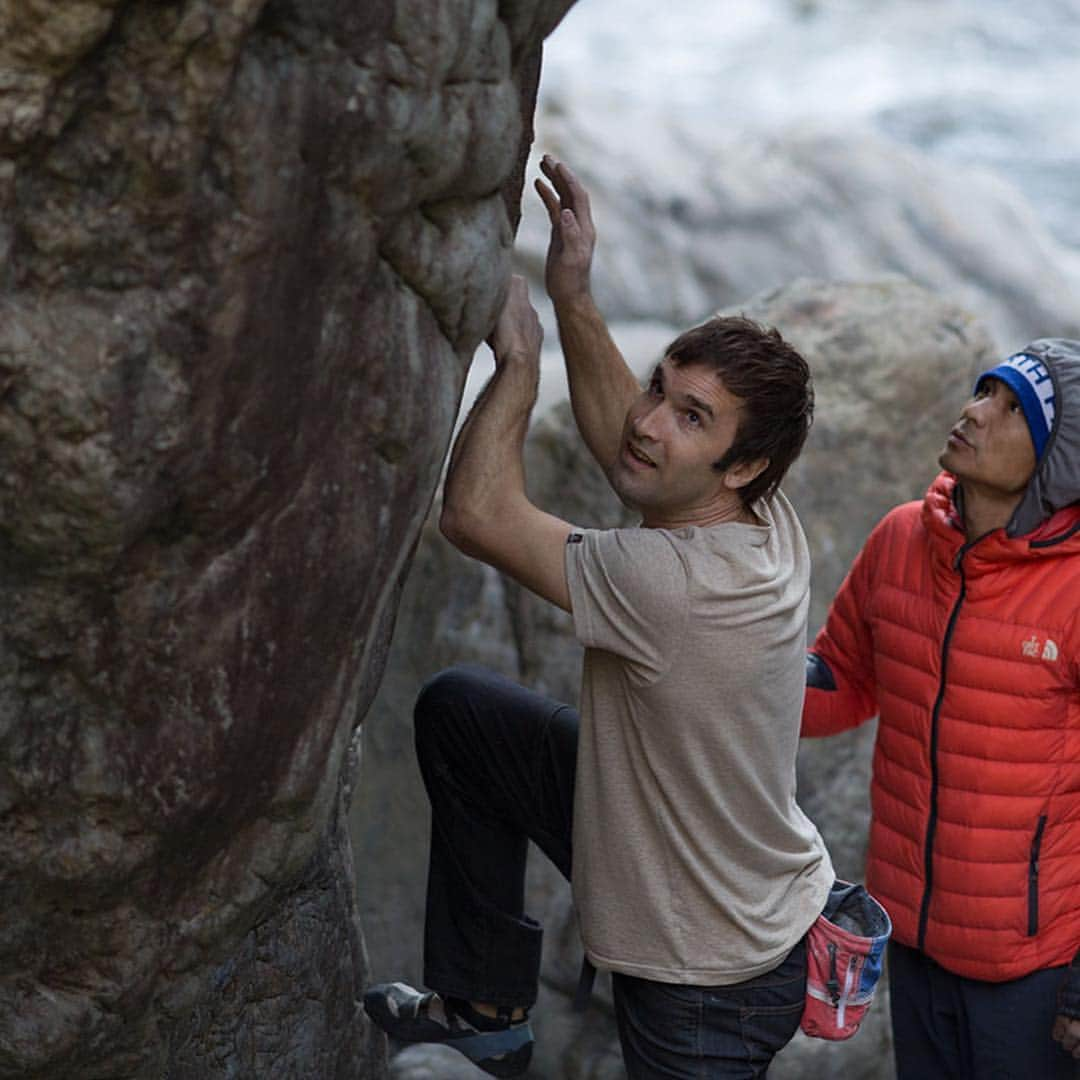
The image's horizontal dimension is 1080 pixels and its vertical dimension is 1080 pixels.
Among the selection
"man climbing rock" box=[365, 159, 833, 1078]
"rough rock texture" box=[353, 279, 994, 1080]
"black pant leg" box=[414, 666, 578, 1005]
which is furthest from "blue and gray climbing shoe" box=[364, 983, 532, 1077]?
"rough rock texture" box=[353, 279, 994, 1080]

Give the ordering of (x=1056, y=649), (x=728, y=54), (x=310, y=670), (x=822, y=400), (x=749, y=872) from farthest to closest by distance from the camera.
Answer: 1. (x=728, y=54)
2. (x=822, y=400)
3. (x=1056, y=649)
4. (x=749, y=872)
5. (x=310, y=670)

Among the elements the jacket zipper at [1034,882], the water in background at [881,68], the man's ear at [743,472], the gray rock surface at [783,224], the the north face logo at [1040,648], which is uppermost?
the water in background at [881,68]

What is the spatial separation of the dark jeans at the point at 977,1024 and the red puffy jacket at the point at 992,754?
0.15 ft

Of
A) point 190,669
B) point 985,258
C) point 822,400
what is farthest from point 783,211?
point 190,669

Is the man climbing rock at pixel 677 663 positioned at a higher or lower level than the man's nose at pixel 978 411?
lower

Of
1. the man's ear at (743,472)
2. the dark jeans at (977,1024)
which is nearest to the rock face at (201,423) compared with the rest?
the man's ear at (743,472)

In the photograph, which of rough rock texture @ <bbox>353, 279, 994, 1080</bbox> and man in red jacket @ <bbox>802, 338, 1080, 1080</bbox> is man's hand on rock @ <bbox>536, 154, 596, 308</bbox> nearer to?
man in red jacket @ <bbox>802, 338, 1080, 1080</bbox>

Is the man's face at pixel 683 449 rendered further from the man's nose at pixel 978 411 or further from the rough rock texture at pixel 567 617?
the rough rock texture at pixel 567 617

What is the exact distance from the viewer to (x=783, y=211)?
320 inches

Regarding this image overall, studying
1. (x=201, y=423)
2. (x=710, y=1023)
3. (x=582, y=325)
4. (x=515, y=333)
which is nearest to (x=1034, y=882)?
(x=710, y=1023)

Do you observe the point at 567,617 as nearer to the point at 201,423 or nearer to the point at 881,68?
the point at 201,423

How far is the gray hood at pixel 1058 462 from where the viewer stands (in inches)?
121

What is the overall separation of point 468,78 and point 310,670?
84cm

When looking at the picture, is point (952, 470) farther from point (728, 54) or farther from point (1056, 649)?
point (728, 54)
